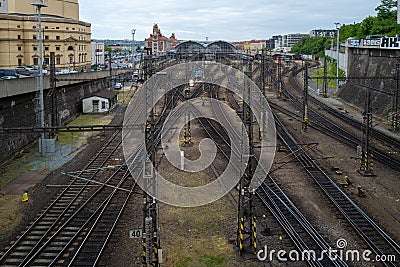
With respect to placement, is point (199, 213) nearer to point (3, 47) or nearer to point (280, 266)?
point (280, 266)

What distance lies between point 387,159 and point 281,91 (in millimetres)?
26454

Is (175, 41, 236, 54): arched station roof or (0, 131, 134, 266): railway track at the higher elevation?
(175, 41, 236, 54): arched station roof

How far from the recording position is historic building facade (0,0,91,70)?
4550 centimetres

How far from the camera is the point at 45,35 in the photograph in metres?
51.0

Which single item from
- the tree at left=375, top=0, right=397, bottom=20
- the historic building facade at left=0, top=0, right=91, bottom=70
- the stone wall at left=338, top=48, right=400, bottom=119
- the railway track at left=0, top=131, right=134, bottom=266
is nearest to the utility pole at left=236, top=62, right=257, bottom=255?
the railway track at left=0, top=131, right=134, bottom=266

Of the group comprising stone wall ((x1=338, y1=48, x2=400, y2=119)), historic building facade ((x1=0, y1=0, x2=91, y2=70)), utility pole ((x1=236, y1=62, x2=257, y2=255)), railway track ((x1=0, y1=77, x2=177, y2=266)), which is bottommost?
railway track ((x1=0, y1=77, x2=177, y2=266))

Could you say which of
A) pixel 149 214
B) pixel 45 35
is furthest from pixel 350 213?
pixel 45 35

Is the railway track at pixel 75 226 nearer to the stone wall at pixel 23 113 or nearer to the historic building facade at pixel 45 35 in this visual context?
the stone wall at pixel 23 113

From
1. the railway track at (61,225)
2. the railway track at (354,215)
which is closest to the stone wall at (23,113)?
the railway track at (61,225)

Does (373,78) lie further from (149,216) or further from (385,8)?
(385,8)

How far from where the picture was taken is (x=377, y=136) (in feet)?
83.4

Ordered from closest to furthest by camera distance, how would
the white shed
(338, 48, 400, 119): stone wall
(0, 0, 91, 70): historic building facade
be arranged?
1. (338, 48, 400, 119): stone wall
2. the white shed
3. (0, 0, 91, 70): historic building facade

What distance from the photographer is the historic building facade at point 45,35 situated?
45500mm

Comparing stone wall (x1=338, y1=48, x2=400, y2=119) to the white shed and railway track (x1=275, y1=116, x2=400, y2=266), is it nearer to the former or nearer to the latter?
railway track (x1=275, y1=116, x2=400, y2=266)
